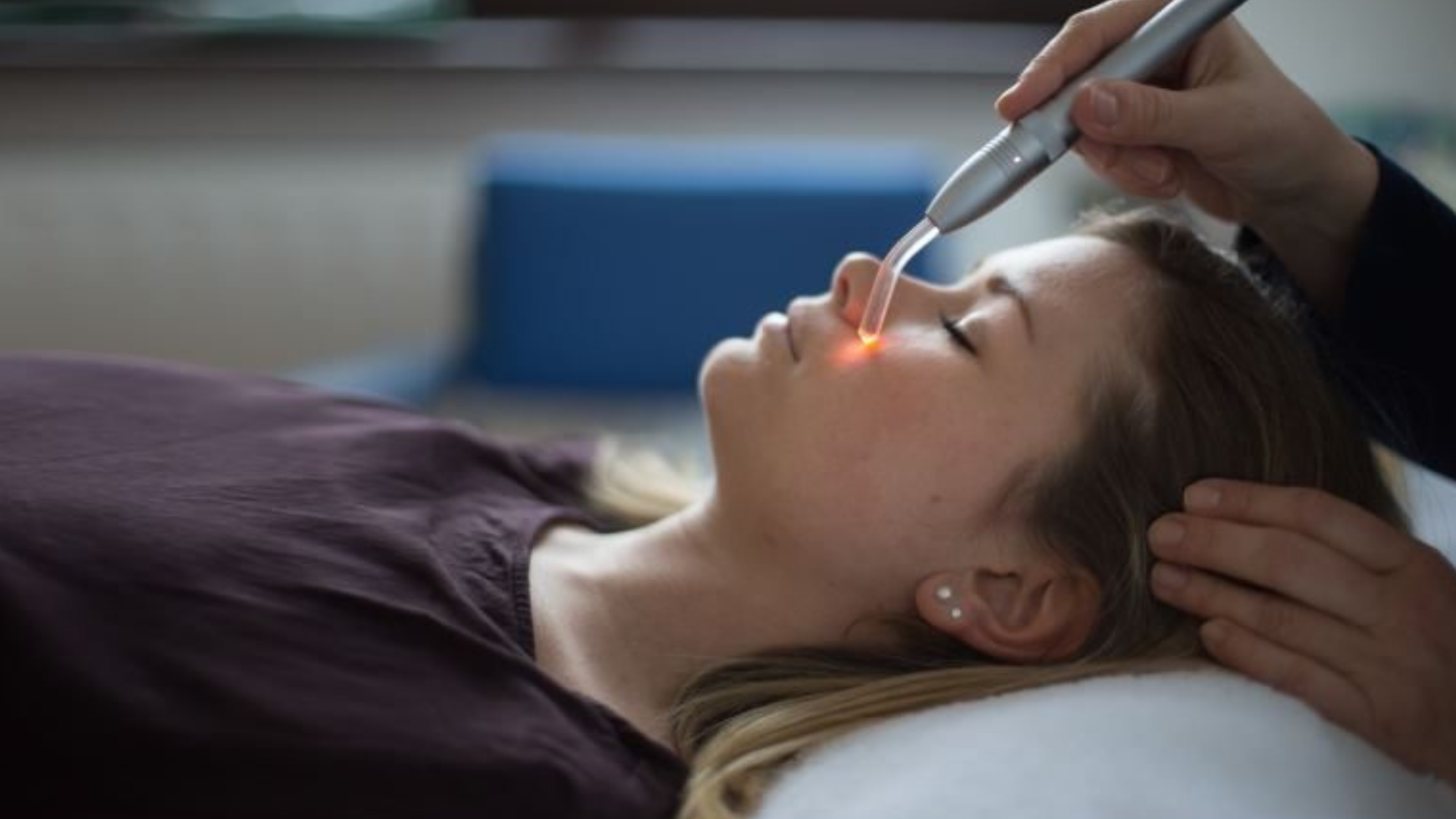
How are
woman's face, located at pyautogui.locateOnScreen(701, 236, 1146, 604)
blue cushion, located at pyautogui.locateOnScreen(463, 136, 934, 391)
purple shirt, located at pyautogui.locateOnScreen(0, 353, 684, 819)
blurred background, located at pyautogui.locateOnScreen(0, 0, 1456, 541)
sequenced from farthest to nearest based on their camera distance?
blurred background, located at pyautogui.locateOnScreen(0, 0, 1456, 541) → blue cushion, located at pyautogui.locateOnScreen(463, 136, 934, 391) → woman's face, located at pyautogui.locateOnScreen(701, 236, 1146, 604) → purple shirt, located at pyautogui.locateOnScreen(0, 353, 684, 819)

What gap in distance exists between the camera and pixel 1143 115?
0.98 m

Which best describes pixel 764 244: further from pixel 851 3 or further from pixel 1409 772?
pixel 1409 772

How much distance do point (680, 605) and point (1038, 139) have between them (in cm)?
46

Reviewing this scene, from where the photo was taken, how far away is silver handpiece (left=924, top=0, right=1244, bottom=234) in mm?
969

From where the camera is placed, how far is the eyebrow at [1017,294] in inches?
41.1

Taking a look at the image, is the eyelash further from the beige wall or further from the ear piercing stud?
the beige wall

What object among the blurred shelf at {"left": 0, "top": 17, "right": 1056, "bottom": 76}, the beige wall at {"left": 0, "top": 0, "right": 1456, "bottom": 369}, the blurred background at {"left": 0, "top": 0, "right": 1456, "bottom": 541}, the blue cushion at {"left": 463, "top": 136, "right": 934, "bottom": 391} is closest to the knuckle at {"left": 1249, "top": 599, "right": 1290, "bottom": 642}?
the blue cushion at {"left": 463, "top": 136, "right": 934, "bottom": 391}

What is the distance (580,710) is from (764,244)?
3.73 ft

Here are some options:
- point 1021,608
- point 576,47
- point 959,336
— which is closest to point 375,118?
point 576,47

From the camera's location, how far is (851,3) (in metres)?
2.44

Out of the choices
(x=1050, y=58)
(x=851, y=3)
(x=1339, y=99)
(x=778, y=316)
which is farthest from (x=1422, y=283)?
(x=851, y=3)

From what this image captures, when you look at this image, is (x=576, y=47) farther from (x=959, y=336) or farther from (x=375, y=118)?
(x=959, y=336)

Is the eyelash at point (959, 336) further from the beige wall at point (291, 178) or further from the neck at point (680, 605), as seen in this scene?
the beige wall at point (291, 178)

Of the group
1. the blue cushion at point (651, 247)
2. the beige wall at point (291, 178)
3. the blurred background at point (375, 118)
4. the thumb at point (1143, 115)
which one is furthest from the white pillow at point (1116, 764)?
the beige wall at point (291, 178)
